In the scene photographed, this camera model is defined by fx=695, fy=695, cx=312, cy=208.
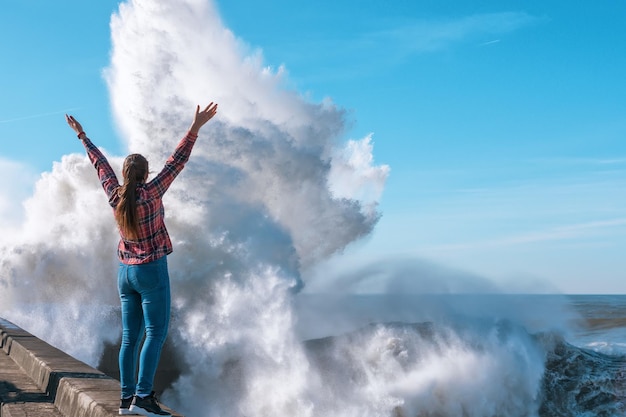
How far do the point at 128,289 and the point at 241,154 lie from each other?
12976 millimetres

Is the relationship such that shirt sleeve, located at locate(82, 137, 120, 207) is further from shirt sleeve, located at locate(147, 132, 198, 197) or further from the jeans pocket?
the jeans pocket

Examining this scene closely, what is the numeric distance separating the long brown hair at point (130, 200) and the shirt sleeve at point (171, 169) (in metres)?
0.08

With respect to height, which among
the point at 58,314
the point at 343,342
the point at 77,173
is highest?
the point at 77,173

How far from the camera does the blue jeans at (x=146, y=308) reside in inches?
133

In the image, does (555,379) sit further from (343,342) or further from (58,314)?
(58,314)

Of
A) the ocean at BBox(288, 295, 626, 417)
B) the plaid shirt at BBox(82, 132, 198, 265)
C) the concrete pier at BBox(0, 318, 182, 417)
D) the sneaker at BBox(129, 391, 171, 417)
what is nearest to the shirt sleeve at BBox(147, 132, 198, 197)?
the plaid shirt at BBox(82, 132, 198, 265)

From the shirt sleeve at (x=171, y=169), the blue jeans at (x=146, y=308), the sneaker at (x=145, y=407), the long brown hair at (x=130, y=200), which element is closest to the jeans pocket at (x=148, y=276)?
the blue jeans at (x=146, y=308)

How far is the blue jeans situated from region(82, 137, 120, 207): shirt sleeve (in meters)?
0.38

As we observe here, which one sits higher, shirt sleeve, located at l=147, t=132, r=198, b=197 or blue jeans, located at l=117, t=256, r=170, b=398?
shirt sleeve, located at l=147, t=132, r=198, b=197

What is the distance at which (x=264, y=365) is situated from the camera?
1198 centimetres

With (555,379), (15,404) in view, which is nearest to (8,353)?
(15,404)

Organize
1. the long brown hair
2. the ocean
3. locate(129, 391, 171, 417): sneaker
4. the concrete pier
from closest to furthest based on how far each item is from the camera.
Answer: the long brown hair → locate(129, 391, 171, 417): sneaker → the concrete pier → the ocean

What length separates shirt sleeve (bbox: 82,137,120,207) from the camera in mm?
3564

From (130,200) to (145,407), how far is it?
41.7 inches
